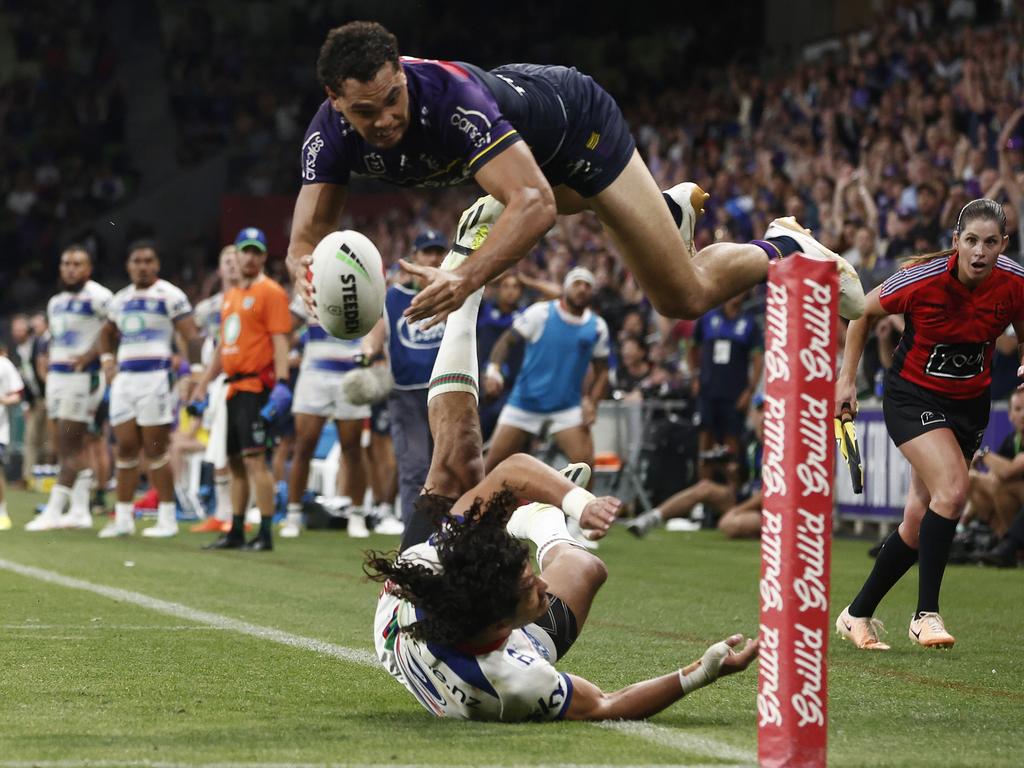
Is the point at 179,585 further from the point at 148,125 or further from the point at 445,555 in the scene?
the point at 148,125

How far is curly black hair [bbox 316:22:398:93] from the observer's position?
18.9 ft

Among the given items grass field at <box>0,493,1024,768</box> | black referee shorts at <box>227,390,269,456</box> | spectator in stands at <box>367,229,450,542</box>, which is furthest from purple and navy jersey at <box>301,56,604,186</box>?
black referee shorts at <box>227,390,269,456</box>

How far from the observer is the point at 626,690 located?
537 cm

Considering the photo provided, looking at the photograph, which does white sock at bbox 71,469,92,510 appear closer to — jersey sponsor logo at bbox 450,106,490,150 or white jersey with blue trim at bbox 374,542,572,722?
jersey sponsor logo at bbox 450,106,490,150

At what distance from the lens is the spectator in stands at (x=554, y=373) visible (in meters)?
13.5

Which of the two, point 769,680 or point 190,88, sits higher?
point 190,88

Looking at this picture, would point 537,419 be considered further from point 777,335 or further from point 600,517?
point 777,335

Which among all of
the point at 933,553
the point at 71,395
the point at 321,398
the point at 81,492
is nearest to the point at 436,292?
the point at 933,553

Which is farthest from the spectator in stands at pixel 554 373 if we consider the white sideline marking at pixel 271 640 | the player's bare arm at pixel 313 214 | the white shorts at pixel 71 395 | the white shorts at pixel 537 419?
the player's bare arm at pixel 313 214

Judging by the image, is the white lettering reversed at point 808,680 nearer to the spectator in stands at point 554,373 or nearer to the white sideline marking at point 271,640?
the white sideline marking at point 271,640

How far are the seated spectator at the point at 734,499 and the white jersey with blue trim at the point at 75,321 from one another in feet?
17.1

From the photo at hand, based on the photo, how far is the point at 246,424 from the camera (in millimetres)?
12680

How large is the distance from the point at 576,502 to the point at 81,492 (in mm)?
10338

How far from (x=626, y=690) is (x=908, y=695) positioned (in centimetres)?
133
